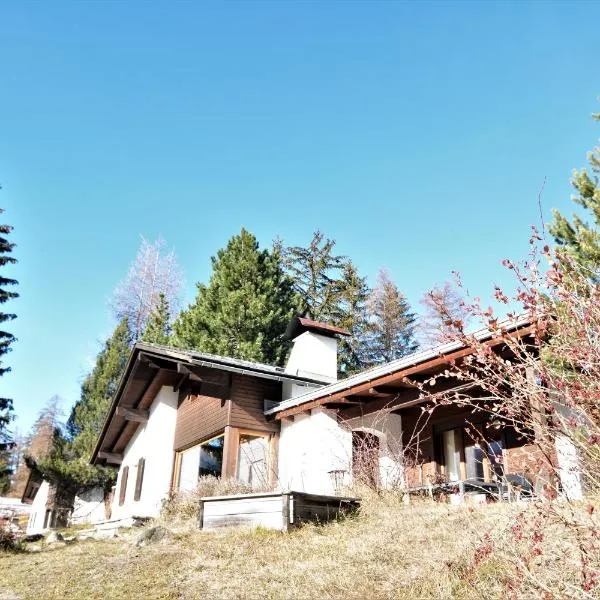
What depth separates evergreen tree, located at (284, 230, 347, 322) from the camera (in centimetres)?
3281

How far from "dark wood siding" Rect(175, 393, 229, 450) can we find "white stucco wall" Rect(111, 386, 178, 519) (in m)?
0.62

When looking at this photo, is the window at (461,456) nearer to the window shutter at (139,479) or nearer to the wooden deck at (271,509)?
the wooden deck at (271,509)

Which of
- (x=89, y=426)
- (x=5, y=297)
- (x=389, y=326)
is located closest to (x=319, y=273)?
(x=389, y=326)

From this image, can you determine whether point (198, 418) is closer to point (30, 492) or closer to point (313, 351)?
point (313, 351)

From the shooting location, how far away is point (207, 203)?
13.6 m

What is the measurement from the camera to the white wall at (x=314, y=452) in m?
13.3

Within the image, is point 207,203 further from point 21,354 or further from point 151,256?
point 151,256

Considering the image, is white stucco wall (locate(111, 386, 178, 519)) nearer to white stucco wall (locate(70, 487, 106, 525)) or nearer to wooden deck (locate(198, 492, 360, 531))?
wooden deck (locate(198, 492, 360, 531))

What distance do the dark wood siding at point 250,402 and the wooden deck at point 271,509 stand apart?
459cm

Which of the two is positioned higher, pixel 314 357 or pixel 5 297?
pixel 5 297

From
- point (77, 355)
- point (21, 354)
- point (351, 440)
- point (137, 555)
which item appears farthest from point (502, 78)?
point (77, 355)

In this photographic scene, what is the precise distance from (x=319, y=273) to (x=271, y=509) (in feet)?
84.9

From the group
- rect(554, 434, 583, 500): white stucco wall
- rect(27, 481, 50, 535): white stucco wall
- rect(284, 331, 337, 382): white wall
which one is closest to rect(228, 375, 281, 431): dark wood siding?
rect(284, 331, 337, 382): white wall

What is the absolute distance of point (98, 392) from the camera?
1192 inches
